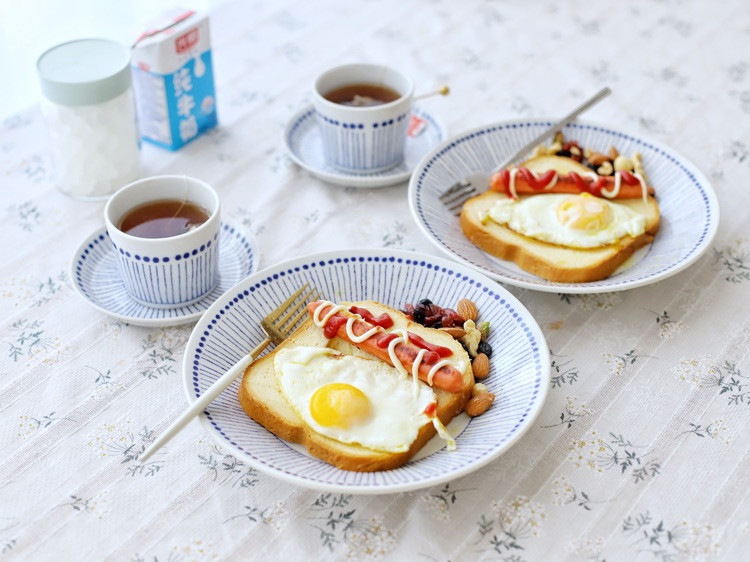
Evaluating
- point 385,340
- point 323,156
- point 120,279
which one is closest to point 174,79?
point 323,156

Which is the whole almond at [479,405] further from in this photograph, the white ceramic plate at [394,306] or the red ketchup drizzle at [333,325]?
the red ketchup drizzle at [333,325]

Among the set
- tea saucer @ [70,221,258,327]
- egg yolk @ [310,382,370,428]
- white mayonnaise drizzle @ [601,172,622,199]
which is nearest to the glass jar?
tea saucer @ [70,221,258,327]

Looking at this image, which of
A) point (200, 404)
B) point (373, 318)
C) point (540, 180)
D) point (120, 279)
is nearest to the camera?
point (200, 404)

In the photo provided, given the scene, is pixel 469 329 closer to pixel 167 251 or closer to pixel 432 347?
pixel 432 347

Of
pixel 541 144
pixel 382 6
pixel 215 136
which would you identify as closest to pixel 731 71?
pixel 541 144

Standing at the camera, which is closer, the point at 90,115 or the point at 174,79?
the point at 90,115
